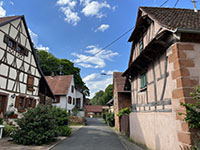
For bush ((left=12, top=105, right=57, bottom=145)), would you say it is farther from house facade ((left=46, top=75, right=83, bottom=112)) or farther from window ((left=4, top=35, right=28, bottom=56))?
house facade ((left=46, top=75, right=83, bottom=112))

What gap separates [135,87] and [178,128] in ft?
16.6

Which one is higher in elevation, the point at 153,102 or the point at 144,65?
the point at 144,65

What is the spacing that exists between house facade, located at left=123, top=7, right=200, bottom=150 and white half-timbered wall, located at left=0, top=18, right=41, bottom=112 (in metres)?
10.4

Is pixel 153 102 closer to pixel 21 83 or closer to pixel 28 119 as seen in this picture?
pixel 28 119

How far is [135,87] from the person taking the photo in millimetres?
9789

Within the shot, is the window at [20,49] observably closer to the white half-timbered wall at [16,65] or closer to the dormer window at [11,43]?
the white half-timbered wall at [16,65]

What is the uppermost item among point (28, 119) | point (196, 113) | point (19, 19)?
point (19, 19)

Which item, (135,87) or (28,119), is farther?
(135,87)

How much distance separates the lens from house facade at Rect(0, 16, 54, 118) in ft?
37.7

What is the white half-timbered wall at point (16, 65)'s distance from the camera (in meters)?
A: 11.5

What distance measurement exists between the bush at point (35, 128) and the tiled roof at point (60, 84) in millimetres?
16058

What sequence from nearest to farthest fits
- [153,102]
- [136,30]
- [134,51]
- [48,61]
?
[153,102] < [136,30] < [134,51] < [48,61]

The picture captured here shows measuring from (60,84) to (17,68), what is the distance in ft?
46.3

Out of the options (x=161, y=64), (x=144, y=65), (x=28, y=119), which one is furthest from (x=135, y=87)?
(x=28, y=119)
